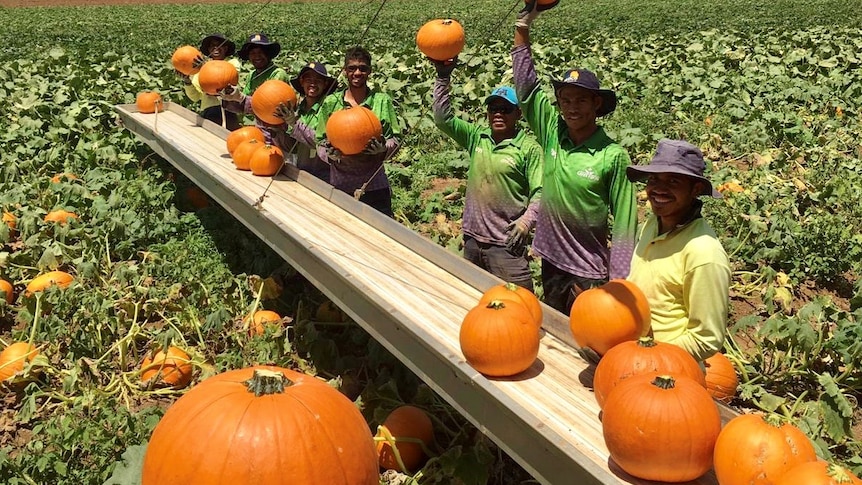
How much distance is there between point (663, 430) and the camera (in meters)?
2.44

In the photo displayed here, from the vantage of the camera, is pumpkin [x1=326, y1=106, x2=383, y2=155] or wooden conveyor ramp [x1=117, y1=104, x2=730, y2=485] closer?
wooden conveyor ramp [x1=117, y1=104, x2=730, y2=485]

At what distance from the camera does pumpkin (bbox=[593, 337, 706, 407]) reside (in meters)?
2.80

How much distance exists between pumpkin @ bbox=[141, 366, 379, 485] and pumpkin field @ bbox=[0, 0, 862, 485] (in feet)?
0.11

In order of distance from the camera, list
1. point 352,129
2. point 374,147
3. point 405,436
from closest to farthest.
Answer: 1. point 405,436
2. point 352,129
3. point 374,147

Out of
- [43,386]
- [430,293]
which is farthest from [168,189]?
[430,293]

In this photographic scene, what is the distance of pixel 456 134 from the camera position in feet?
17.8

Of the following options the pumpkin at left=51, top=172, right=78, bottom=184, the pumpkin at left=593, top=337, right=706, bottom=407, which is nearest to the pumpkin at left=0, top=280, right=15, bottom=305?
the pumpkin at left=51, top=172, right=78, bottom=184

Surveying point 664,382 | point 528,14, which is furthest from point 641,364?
point 528,14

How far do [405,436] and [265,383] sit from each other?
2044 mm

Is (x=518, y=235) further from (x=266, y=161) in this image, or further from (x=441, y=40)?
(x=266, y=161)

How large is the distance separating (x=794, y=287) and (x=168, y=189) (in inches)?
297

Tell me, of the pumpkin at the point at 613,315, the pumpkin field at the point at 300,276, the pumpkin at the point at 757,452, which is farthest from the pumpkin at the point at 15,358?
the pumpkin at the point at 757,452

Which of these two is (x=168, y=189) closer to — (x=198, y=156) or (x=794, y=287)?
(x=198, y=156)

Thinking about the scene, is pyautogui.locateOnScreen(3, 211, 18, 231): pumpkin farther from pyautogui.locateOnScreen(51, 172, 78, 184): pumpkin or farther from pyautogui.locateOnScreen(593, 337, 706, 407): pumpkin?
pyautogui.locateOnScreen(593, 337, 706, 407): pumpkin
